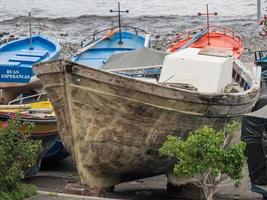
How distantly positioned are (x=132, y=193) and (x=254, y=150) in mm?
2983

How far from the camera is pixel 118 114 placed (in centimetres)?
1310

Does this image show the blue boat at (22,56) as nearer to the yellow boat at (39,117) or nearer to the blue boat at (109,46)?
the blue boat at (109,46)

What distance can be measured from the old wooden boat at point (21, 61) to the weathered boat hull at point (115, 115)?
467cm

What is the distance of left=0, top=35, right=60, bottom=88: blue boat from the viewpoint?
1819 centimetres

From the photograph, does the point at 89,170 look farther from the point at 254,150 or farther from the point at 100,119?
the point at 254,150

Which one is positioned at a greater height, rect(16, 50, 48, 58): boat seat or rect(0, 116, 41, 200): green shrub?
rect(0, 116, 41, 200): green shrub

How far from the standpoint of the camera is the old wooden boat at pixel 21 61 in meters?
18.1

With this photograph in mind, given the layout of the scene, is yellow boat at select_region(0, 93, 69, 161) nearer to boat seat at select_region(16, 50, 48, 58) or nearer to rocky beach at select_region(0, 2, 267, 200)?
rocky beach at select_region(0, 2, 267, 200)

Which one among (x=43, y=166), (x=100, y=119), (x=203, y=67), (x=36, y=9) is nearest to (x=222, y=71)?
(x=203, y=67)

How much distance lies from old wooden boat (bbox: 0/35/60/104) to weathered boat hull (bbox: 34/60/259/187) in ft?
15.3

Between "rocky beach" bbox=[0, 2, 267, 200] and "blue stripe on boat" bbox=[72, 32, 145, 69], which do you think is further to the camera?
"rocky beach" bbox=[0, 2, 267, 200]

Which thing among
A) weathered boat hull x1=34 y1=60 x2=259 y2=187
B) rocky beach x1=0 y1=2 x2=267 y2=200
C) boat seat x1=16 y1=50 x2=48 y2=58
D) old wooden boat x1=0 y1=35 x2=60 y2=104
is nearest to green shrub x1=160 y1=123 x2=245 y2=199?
weathered boat hull x1=34 y1=60 x2=259 y2=187

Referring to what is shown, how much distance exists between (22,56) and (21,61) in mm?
929

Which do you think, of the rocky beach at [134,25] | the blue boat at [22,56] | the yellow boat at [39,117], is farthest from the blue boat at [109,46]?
the yellow boat at [39,117]
